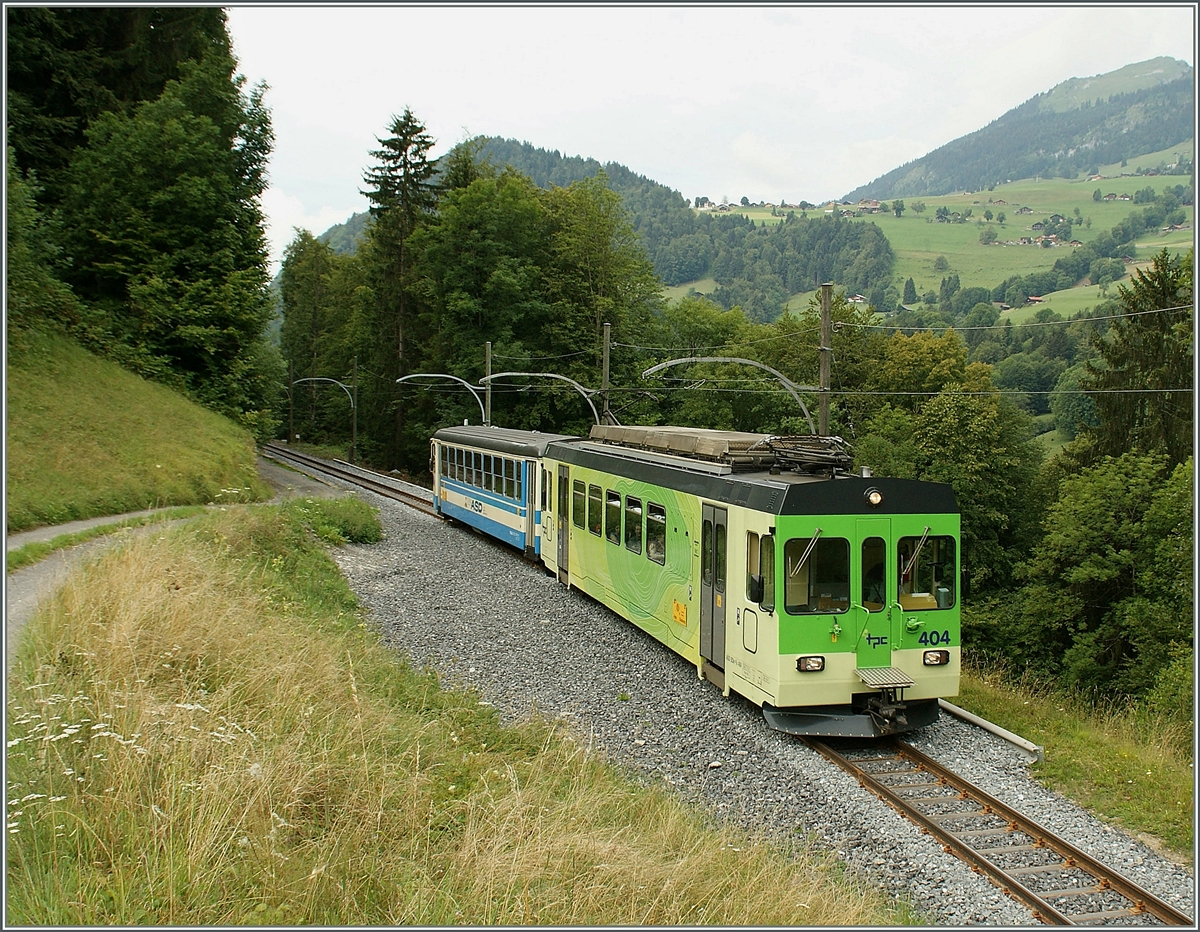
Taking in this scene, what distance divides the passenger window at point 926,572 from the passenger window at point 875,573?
17cm

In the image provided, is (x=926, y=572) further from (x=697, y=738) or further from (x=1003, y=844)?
(x=1003, y=844)

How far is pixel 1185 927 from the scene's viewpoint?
19.2 feet

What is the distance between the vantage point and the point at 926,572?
9.53m

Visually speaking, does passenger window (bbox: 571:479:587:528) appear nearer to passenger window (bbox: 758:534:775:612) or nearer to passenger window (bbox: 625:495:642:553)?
passenger window (bbox: 625:495:642:553)

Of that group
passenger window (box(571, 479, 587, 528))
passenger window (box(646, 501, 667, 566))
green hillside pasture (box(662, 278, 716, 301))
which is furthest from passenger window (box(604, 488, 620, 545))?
green hillside pasture (box(662, 278, 716, 301))

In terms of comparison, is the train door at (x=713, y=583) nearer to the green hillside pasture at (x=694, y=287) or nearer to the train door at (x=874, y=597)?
the train door at (x=874, y=597)

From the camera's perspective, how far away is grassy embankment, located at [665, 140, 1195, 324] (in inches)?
4529

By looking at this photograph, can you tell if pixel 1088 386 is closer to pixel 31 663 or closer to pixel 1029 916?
pixel 1029 916

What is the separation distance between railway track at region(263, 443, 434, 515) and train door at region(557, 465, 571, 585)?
462 inches

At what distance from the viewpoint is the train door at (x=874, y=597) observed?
30.3ft

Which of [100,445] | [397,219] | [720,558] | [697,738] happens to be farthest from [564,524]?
[397,219]

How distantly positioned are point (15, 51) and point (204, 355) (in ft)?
32.9

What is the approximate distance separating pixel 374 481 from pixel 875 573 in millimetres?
30636

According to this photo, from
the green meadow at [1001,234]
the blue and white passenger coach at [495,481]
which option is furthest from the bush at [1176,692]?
the green meadow at [1001,234]
